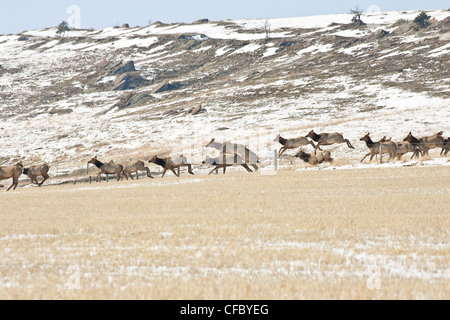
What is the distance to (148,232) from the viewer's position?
11750 mm

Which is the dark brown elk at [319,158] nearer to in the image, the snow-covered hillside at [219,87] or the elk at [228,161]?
the snow-covered hillside at [219,87]

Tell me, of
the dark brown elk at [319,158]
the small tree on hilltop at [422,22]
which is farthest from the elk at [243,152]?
the small tree on hilltop at [422,22]

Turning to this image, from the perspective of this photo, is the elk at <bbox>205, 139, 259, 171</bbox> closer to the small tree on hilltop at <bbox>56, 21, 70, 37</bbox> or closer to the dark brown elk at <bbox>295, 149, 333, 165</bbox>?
the dark brown elk at <bbox>295, 149, 333, 165</bbox>

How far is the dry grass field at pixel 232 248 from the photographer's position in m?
6.76

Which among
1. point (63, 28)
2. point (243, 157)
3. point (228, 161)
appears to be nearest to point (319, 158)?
point (243, 157)

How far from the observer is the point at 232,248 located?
9.66m

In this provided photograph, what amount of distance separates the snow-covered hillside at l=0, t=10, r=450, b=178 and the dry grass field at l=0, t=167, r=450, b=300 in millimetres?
23549

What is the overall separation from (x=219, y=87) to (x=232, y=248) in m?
86.9

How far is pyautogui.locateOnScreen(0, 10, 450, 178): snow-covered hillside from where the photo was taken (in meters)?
52.3

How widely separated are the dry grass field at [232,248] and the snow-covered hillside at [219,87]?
23549 mm

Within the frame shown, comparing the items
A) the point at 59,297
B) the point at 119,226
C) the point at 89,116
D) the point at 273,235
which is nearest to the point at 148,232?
the point at 119,226

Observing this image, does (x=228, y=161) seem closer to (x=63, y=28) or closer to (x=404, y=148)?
(x=404, y=148)

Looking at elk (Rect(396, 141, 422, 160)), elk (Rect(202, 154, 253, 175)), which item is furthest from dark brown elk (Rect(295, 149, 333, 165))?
elk (Rect(202, 154, 253, 175))

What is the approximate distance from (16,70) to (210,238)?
136 metres
